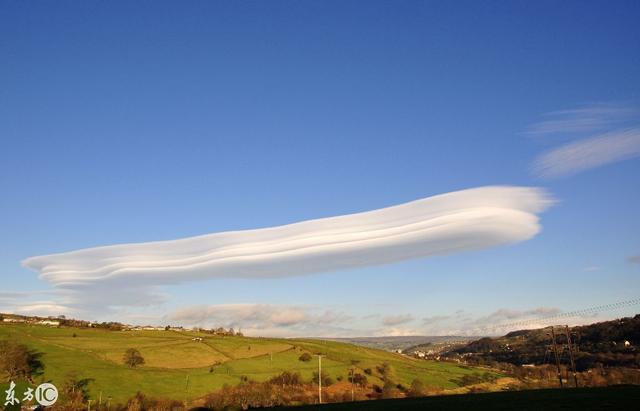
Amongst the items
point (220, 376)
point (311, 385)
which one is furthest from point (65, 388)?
point (311, 385)

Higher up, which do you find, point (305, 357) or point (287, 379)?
point (305, 357)

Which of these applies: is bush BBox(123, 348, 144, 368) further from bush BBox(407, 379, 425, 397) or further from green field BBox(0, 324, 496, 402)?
bush BBox(407, 379, 425, 397)

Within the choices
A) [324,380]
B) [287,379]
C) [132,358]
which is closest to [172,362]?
[132,358]

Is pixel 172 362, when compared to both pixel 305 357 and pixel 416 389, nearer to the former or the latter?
pixel 305 357

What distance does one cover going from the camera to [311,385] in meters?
127

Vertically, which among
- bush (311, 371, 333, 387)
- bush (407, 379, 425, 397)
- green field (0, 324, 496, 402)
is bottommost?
bush (407, 379, 425, 397)

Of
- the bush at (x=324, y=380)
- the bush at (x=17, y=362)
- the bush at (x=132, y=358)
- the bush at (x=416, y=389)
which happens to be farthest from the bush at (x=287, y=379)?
the bush at (x=17, y=362)

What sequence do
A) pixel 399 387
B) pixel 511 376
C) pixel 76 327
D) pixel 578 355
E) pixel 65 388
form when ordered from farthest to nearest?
pixel 578 355 → pixel 511 376 → pixel 76 327 → pixel 399 387 → pixel 65 388

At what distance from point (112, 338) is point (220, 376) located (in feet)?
118

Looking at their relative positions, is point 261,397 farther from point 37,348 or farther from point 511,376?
point 511,376

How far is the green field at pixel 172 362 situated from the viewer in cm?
10212

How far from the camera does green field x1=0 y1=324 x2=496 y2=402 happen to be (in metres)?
102

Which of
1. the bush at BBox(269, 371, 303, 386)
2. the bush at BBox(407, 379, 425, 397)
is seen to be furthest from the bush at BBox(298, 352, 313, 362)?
the bush at BBox(407, 379, 425, 397)

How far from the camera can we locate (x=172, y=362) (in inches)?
4754
